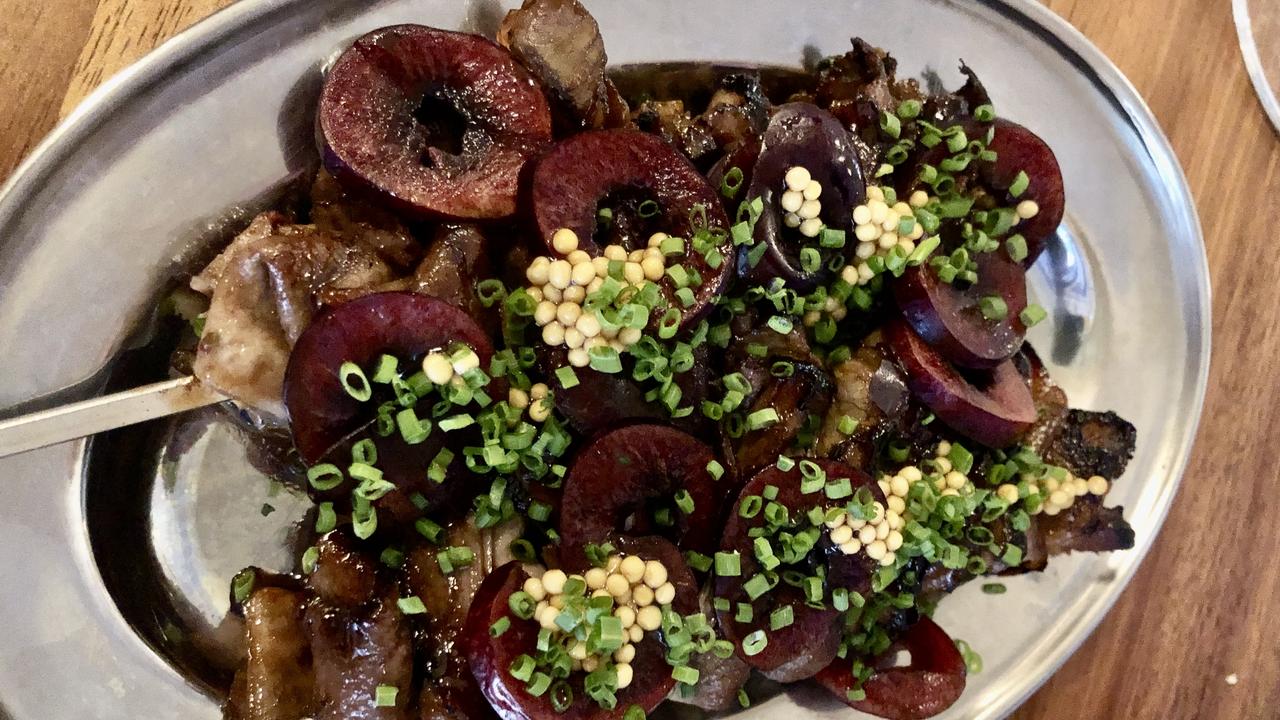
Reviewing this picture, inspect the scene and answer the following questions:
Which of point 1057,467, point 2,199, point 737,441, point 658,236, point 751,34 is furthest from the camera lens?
point 1057,467

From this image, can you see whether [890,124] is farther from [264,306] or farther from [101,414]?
[101,414]

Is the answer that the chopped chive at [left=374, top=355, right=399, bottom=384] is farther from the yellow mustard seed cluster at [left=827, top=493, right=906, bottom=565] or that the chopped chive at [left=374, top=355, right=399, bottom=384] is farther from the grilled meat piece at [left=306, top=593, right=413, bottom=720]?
the yellow mustard seed cluster at [left=827, top=493, right=906, bottom=565]

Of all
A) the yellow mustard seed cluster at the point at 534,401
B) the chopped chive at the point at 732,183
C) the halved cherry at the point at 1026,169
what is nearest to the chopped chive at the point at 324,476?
the yellow mustard seed cluster at the point at 534,401

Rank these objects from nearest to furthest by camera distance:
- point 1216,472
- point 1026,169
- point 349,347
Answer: point 349,347
point 1026,169
point 1216,472

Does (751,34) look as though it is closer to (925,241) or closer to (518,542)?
(925,241)

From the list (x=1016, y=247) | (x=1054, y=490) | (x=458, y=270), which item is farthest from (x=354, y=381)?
(x=1054, y=490)

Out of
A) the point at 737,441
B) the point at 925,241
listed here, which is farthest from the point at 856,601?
the point at 925,241

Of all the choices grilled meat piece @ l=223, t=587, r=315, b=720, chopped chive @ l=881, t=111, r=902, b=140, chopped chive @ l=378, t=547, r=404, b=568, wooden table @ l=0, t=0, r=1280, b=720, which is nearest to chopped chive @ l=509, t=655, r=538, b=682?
chopped chive @ l=378, t=547, r=404, b=568

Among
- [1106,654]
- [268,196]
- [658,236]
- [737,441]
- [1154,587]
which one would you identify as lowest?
[1106,654]
